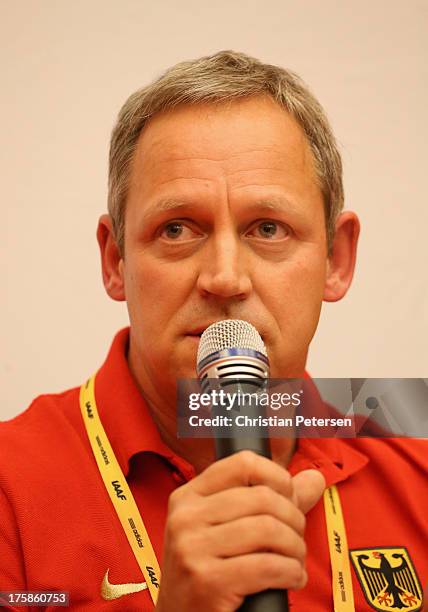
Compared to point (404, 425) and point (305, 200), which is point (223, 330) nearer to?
point (305, 200)

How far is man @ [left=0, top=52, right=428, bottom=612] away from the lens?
1303 mm

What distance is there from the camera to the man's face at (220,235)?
4.35 ft

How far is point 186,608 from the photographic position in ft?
2.97

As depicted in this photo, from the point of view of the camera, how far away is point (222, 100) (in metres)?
1.48

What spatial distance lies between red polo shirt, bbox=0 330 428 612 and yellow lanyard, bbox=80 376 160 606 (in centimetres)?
1

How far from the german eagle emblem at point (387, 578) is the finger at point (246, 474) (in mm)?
676

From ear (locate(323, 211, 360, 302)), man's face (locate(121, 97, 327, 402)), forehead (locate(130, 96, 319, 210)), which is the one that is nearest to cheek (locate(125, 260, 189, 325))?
man's face (locate(121, 97, 327, 402))

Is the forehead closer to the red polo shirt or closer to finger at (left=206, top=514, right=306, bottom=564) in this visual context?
the red polo shirt

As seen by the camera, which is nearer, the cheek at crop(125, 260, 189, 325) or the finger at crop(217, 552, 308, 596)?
the finger at crop(217, 552, 308, 596)

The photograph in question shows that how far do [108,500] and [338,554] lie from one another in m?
0.44

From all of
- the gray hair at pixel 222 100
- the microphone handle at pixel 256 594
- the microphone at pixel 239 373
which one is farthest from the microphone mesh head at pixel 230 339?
the gray hair at pixel 222 100

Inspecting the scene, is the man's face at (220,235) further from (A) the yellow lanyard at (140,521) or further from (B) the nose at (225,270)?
(A) the yellow lanyard at (140,521)

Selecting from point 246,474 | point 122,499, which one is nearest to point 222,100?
point 122,499

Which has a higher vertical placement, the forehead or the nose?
the forehead
